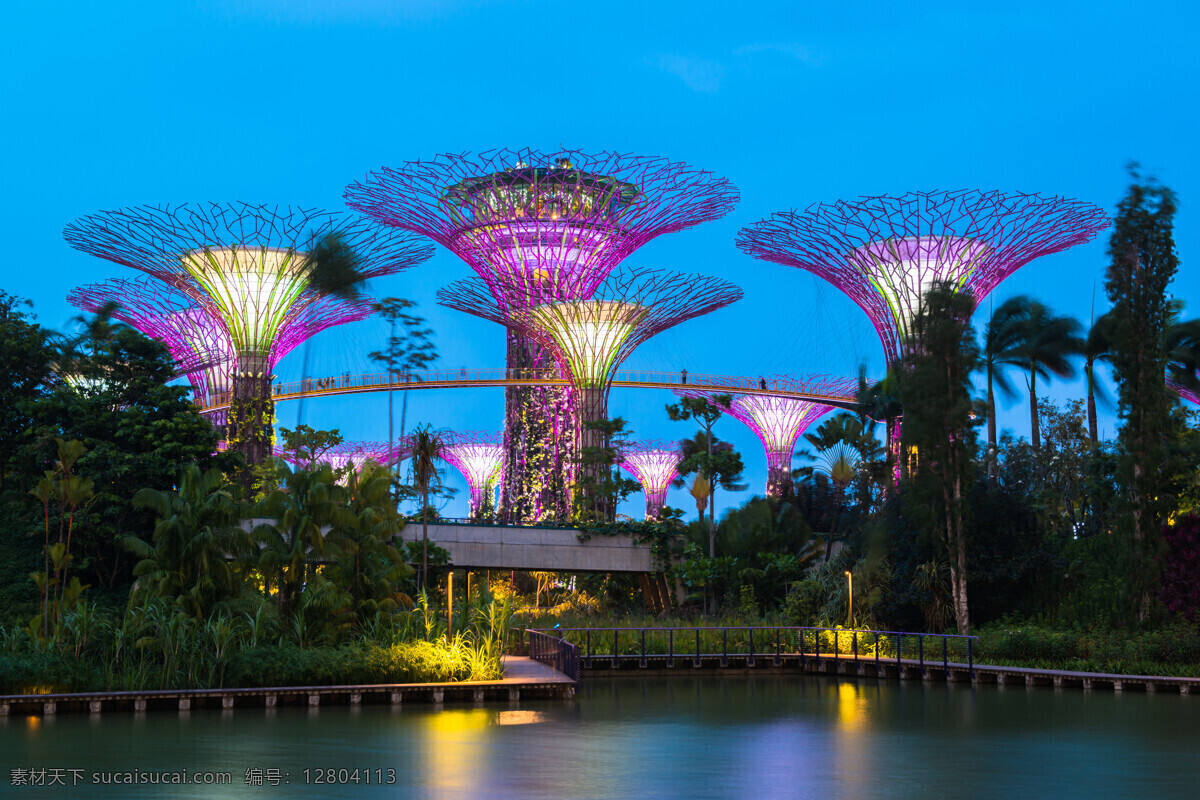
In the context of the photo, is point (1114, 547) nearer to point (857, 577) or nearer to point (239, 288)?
point (857, 577)

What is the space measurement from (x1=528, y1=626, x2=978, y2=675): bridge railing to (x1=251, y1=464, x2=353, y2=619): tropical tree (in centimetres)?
517

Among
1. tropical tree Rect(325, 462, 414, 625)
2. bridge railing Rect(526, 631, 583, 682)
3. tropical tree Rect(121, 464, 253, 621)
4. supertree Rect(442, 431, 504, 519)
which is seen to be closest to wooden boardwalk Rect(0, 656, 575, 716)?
bridge railing Rect(526, 631, 583, 682)

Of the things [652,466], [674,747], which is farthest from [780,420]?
[674,747]

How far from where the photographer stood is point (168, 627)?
18.8m

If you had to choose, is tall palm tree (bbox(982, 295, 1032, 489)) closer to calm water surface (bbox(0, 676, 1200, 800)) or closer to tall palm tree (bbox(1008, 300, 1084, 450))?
tall palm tree (bbox(1008, 300, 1084, 450))

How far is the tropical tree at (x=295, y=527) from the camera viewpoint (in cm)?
2122

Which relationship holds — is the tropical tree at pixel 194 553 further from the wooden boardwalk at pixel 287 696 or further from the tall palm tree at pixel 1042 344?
the tall palm tree at pixel 1042 344

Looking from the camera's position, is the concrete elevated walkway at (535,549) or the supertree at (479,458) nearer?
the concrete elevated walkway at (535,549)

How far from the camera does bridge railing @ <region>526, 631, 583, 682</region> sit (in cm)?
2058

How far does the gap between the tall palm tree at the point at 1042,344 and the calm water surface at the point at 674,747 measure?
1875 cm

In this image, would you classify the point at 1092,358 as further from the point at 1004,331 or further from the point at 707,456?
the point at 707,456

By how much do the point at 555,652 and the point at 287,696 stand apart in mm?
5344

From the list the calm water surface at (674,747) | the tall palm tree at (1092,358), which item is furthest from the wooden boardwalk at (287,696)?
the tall palm tree at (1092,358)

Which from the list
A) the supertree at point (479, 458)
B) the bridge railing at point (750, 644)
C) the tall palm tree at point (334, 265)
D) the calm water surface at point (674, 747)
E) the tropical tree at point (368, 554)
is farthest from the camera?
the supertree at point (479, 458)
